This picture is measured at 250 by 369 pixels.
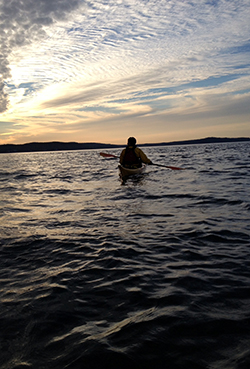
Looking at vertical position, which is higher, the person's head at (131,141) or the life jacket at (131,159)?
the person's head at (131,141)

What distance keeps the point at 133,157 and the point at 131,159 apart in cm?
18

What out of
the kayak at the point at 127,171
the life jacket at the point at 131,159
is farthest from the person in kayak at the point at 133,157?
the kayak at the point at 127,171

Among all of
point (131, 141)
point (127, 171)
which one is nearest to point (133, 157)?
point (127, 171)

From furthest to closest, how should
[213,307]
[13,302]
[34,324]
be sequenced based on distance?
[13,302] < [213,307] < [34,324]

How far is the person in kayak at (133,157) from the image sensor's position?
16406 mm

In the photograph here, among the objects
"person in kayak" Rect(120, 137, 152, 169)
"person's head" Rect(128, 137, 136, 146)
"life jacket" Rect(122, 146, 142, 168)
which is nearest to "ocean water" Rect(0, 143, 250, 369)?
"person's head" Rect(128, 137, 136, 146)

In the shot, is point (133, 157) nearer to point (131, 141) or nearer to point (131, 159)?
point (131, 159)

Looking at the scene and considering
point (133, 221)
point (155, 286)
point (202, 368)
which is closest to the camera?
point (202, 368)

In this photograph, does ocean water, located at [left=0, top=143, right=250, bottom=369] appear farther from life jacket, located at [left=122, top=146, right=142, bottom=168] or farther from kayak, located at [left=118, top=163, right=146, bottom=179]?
life jacket, located at [left=122, top=146, right=142, bottom=168]

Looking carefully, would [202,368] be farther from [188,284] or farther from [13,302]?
[13,302]

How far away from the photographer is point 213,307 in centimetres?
314

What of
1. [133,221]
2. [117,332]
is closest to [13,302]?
[117,332]

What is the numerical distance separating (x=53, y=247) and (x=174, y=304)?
292 cm

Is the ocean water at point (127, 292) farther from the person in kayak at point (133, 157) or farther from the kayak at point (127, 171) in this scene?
the person in kayak at point (133, 157)
